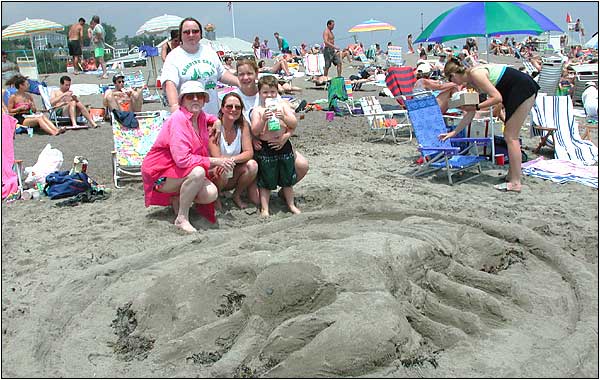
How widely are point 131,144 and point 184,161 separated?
8.81 ft

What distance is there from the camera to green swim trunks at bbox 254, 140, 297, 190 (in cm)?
572

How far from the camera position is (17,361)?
3.25 metres

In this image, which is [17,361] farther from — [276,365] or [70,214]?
[70,214]

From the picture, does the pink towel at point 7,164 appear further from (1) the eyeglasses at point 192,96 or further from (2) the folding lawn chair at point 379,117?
(2) the folding lawn chair at point 379,117

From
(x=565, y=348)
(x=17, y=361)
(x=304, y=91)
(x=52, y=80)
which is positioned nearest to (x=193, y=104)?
(x=17, y=361)

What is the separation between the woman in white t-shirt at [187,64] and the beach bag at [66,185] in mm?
1836

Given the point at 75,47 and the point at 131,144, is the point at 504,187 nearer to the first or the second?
the point at 131,144

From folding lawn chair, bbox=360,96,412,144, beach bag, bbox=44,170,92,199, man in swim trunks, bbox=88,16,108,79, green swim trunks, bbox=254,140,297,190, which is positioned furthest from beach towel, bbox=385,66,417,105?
man in swim trunks, bbox=88,16,108,79

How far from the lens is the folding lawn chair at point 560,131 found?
812 centimetres

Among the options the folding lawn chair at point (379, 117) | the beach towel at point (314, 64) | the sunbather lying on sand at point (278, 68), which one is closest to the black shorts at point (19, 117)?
the folding lawn chair at point (379, 117)

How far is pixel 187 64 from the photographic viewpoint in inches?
227

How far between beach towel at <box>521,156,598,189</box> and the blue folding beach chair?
2.23 ft

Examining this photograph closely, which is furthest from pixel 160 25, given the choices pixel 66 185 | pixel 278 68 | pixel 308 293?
pixel 308 293

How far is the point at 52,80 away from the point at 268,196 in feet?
50.1
